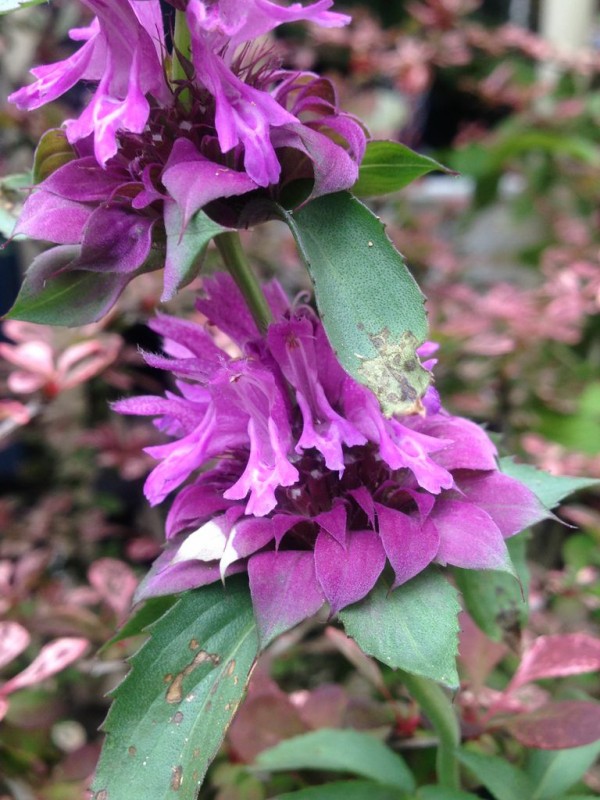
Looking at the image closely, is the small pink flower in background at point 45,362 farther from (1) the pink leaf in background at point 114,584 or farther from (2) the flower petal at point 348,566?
(2) the flower petal at point 348,566

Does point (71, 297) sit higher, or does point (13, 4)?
point (13, 4)

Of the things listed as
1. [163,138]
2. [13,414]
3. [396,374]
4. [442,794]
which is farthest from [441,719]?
[13,414]

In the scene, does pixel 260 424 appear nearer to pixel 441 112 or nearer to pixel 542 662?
pixel 542 662

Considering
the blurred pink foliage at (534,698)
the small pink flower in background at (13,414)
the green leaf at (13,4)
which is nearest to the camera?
the green leaf at (13,4)

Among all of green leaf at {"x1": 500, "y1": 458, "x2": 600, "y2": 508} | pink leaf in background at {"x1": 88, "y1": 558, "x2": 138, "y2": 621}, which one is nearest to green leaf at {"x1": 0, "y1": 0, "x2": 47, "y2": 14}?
green leaf at {"x1": 500, "y1": 458, "x2": 600, "y2": 508}

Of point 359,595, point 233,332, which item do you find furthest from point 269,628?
point 233,332

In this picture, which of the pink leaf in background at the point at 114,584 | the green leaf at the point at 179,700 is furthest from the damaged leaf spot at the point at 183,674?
the pink leaf in background at the point at 114,584

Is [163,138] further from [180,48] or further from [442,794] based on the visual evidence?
[442,794]
